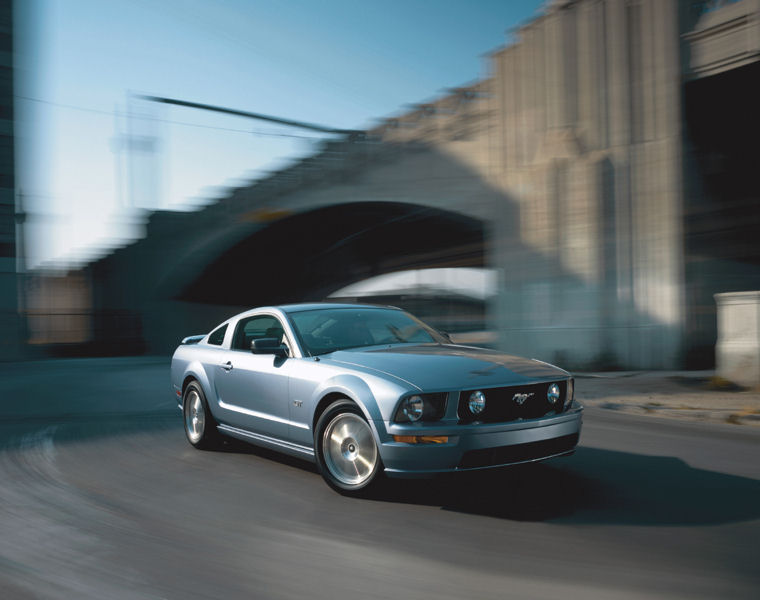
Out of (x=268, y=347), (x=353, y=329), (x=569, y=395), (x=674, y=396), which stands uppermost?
(x=353, y=329)

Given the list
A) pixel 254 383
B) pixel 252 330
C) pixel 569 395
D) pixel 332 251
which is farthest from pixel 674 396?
pixel 332 251

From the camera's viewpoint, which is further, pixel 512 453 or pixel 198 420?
pixel 198 420

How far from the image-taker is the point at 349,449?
16.2 feet

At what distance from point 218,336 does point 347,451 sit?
2.67 meters

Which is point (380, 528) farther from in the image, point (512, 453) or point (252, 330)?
point (252, 330)

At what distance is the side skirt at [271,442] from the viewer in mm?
5315

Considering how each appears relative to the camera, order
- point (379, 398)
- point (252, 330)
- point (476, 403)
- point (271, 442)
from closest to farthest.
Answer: point (476, 403), point (379, 398), point (271, 442), point (252, 330)

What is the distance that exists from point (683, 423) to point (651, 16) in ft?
35.4

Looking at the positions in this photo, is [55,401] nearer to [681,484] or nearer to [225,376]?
[225,376]

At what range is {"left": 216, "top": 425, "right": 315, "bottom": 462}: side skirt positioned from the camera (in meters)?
5.31

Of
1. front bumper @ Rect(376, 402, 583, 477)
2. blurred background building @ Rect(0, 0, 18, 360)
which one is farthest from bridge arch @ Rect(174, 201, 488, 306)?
front bumper @ Rect(376, 402, 583, 477)

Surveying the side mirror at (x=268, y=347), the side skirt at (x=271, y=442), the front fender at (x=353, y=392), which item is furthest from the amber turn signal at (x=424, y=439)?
the side mirror at (x=268, y=347)

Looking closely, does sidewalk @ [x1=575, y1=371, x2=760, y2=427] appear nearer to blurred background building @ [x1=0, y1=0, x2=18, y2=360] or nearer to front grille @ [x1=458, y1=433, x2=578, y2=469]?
front grille @ [x1=458, y1=433, x2=578, y2=469]

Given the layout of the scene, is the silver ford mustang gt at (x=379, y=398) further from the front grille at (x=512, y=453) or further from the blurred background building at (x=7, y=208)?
the blurred background building at (x=7, y=208)
